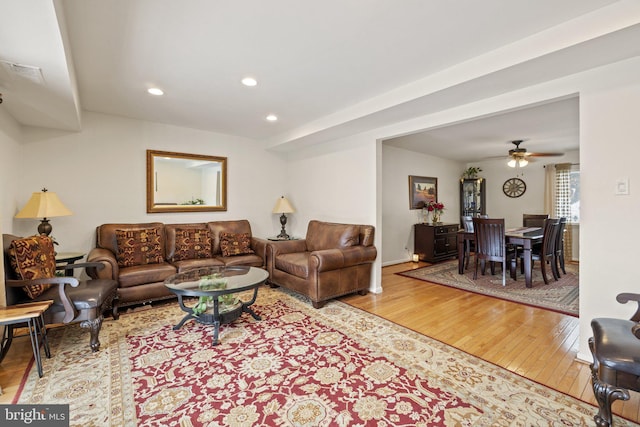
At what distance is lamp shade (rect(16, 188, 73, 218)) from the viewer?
2.97 meters

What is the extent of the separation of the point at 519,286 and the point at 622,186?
2.74m

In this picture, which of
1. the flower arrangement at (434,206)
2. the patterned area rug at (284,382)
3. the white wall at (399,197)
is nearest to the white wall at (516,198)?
the white wall at (399,197)

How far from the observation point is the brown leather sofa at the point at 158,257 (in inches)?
127

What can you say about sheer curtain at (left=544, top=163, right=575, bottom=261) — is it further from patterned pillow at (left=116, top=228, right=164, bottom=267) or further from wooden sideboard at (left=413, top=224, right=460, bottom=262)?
patterned pillow at (left=116, top=228, right=164, bottom=267)

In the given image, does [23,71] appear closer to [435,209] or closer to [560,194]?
[435,209]

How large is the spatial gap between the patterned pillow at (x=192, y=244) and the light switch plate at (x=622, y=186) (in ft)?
14.6

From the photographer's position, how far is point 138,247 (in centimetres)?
366

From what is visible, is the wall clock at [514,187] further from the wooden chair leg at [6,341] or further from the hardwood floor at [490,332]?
the wooden chair leg at [6,341]

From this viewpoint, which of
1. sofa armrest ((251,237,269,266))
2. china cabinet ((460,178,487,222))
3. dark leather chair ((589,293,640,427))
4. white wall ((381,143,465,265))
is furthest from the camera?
china cabinet ((460,178,487,222))

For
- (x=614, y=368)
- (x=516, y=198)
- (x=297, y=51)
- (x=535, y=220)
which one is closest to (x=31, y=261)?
(x=297, y=51)

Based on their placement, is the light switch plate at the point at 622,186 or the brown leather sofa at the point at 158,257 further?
the brown leather sofa at the point at 158,257

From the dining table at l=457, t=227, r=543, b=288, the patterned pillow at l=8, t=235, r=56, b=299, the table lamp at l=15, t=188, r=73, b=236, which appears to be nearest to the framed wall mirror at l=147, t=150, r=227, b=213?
the table lamp at l=15, t=188, r=73, b=236

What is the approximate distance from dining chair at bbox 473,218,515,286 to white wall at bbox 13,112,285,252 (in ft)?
13.5

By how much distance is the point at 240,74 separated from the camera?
266 cm
